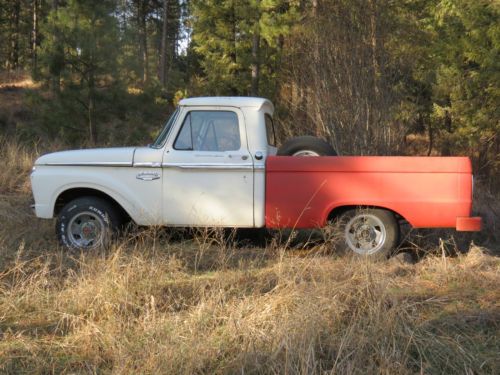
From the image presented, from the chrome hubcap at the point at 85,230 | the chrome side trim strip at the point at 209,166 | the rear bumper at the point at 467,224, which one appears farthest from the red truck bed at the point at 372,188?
the chrome hubcap at the point at 85,230

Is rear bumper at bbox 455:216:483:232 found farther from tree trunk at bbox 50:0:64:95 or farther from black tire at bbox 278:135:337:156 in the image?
tree trunk at bbox 50:0:64:95

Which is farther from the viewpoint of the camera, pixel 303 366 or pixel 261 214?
pixel 261 214

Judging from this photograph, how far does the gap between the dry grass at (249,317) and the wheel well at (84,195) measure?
42.0 inches

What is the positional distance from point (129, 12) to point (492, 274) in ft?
112

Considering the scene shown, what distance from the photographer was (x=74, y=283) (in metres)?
4.41

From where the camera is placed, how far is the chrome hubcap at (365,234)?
5.87m

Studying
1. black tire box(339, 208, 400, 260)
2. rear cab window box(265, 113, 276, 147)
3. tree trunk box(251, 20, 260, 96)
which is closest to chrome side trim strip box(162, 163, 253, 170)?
rear cab window box(265, 113, 276, 147)

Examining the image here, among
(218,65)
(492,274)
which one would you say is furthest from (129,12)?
(492,274)

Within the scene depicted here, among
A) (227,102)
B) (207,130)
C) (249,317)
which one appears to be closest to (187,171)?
(207,130)

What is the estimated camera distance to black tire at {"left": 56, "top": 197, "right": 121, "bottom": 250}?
611 centimetres

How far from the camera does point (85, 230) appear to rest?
623cm

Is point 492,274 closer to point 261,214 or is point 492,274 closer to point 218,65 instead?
point 261,214

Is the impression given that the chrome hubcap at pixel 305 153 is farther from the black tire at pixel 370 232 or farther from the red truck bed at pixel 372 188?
the black tire at pixel 370 232

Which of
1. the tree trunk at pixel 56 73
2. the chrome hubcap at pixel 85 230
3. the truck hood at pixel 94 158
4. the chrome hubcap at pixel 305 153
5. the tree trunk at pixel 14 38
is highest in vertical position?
the tree trunk at pixel 14 38
